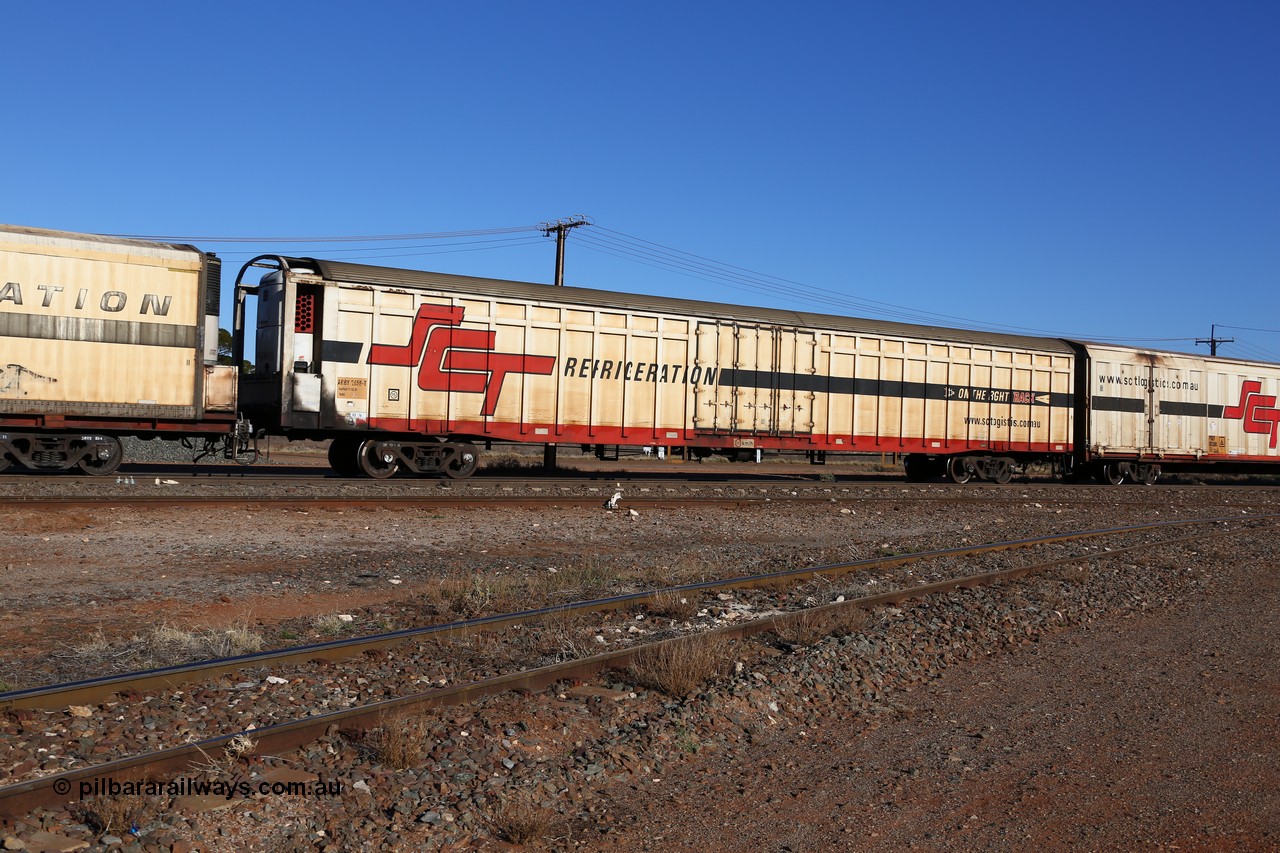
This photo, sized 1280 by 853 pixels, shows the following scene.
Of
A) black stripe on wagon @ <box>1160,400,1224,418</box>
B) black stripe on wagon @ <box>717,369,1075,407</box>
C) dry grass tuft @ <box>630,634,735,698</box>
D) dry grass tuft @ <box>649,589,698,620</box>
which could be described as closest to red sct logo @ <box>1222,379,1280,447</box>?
black stripe on wagon @ <box>1160,400,1224,418</box>

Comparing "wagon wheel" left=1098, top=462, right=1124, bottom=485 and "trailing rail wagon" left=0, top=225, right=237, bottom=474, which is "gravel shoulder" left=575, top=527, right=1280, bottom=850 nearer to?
"trailing rail wagon" left=0, top=225, right=237, bottom=474

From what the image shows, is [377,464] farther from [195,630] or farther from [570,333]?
[195,630]

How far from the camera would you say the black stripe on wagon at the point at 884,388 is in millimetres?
21984

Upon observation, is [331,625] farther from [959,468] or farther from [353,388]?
[959,468]

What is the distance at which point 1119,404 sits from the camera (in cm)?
2736

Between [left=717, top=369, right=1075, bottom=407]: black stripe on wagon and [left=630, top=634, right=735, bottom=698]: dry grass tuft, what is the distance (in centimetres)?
1493

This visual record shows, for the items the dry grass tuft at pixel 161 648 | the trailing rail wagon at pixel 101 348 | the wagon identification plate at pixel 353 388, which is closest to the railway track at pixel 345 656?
the dry grass tuft at pixel 161 648

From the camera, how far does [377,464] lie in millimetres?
18938

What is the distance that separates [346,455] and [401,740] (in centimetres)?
1504

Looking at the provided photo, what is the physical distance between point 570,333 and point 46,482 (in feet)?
31.2

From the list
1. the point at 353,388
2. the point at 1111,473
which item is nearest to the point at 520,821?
the point at 353,388

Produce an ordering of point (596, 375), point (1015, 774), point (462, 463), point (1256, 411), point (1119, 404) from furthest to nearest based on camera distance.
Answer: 1. point (1256, 411)
2. point (1119, 404)
3. point (596, 375)
4. point (462, 463)
5. point (1015, 774)

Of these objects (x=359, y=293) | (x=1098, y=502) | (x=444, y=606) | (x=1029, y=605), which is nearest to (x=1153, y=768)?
(x=1029, y=605)

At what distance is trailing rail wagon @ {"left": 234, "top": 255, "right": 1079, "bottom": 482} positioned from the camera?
17.7 metres
